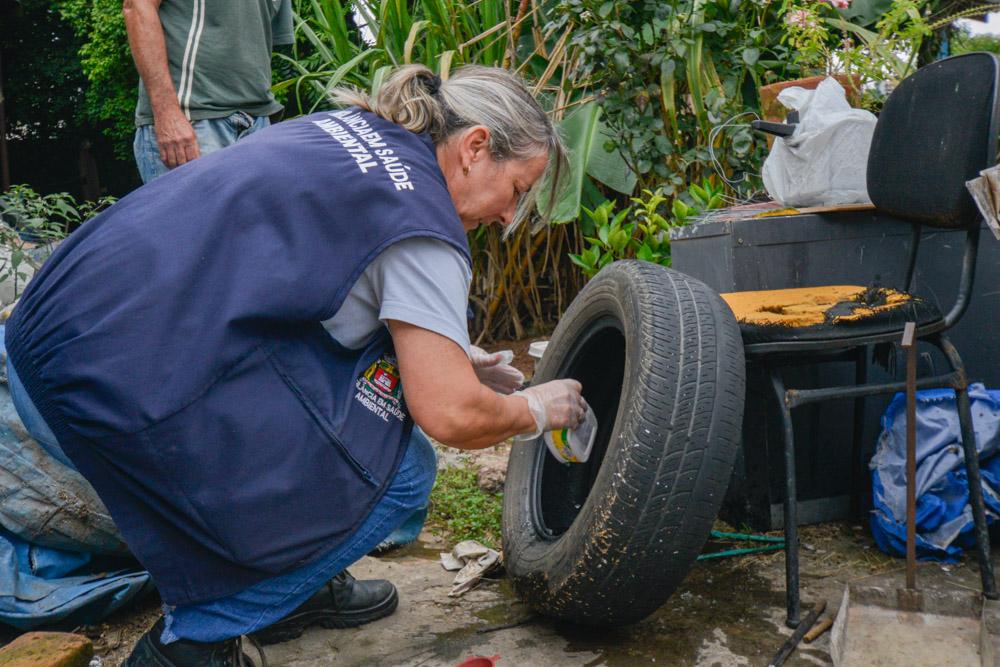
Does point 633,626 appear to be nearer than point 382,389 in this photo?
No

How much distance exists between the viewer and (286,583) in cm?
156

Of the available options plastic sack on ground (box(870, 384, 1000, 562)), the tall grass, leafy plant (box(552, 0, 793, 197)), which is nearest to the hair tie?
plastic sack on ground (box(870, 384, 1000, 562))

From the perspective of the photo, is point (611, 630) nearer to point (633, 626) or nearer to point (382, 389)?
point (633, 626)

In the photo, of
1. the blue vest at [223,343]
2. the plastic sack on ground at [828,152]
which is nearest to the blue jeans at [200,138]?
the blue vest at [223,343]

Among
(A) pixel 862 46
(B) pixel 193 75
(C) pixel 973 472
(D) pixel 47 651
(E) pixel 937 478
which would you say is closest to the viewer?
(D) pixel 47 651

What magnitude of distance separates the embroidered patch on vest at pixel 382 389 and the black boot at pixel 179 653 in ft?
1.72

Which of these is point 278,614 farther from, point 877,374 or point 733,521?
point 877,374

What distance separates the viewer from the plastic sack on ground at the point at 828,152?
2.47 metres

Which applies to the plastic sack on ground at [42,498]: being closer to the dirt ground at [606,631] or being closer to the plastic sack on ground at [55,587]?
the plastic sack on ground at [55,587]

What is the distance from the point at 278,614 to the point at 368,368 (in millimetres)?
502

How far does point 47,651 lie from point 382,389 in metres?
0.89

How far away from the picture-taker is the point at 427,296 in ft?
4.51

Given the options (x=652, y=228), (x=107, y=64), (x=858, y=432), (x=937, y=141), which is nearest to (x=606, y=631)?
(x=858, y=432)

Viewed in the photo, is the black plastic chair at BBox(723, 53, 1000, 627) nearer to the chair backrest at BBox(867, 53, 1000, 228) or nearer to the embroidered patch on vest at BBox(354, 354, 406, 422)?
the chair backrest at BBox(867, 53, 1000, 228)
